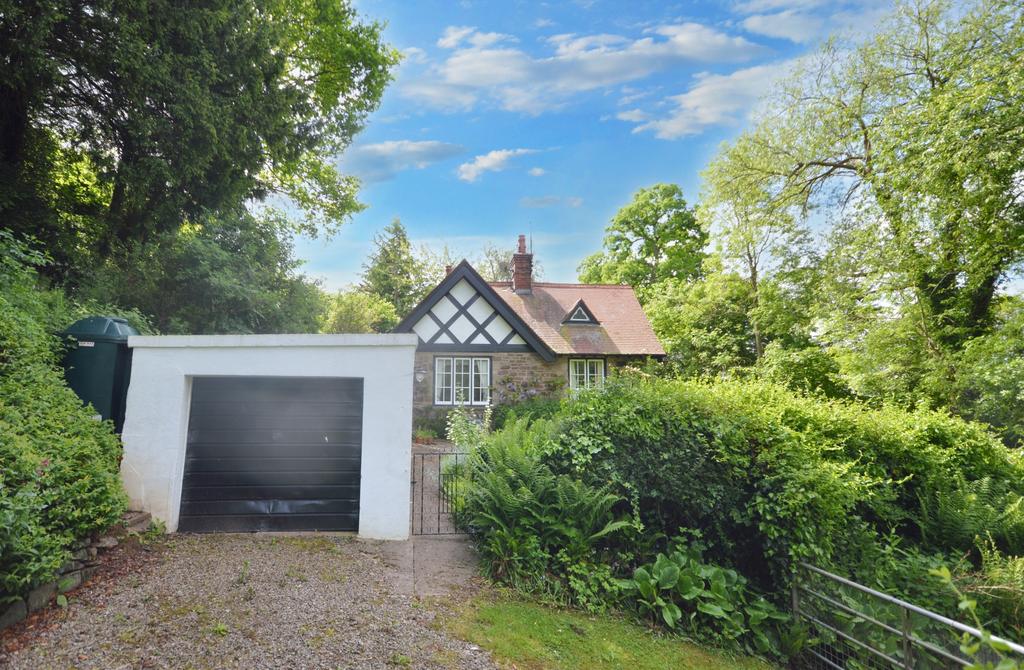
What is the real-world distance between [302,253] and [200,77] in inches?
429

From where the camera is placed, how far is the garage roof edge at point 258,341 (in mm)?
5570

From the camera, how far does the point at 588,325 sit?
56.0 feet

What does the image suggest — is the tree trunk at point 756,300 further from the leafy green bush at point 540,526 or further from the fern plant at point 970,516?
the leafy green bush at point 540,526

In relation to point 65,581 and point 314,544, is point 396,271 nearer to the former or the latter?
point 314,544

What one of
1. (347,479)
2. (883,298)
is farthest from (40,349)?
(883,298)

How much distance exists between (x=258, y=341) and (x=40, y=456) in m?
2.09

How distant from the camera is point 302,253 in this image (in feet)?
61.7

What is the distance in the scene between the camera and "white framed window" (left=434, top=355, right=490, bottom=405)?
49.2ft

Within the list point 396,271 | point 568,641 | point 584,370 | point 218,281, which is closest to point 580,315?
point 584,370


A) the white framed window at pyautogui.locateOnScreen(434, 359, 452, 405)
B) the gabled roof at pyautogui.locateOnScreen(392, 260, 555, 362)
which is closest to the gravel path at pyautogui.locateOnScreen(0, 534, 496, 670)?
the white framed window at pyautogui.locateOnScreen(434, 359, 452, 405)

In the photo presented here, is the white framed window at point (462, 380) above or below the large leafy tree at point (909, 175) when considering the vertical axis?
below

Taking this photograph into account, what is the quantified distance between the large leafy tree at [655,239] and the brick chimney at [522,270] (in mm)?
11026

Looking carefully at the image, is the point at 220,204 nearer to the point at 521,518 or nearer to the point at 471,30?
the point at 471,30

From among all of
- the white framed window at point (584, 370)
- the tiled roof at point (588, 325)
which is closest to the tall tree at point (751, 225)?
the tiled roof at point (588, 325)
